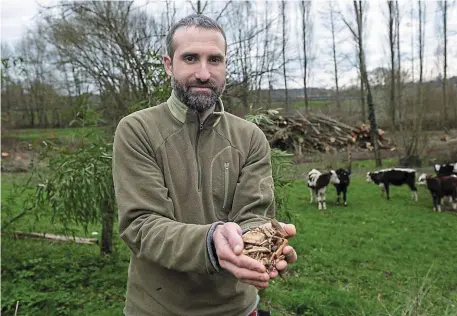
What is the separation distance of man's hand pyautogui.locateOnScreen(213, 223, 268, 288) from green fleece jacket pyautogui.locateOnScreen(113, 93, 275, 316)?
28cm

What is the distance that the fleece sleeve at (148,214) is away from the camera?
1607 millimetres

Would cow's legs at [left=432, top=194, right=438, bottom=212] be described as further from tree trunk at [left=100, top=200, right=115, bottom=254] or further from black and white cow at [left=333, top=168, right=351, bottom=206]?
tree trunk at [left=100, top=200, right=115, bottom=254]

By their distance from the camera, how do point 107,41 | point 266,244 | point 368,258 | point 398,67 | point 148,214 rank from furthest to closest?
point 398,67 < point 368,258 < point 107,41 < point 148,214 < point 266,244

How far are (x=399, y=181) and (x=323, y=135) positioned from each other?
1248cm

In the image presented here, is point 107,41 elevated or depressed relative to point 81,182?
elevated

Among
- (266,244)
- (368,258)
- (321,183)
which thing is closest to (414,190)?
(321,183)

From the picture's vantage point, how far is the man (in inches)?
72.9

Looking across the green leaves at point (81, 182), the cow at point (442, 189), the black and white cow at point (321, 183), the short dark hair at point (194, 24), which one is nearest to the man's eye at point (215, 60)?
the short dark hair at point (194, 24)

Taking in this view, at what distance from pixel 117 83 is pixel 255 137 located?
22.8 feet

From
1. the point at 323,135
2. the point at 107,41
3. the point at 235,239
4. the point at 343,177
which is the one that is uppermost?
the point at 107,41

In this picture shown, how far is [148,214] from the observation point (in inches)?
70.3

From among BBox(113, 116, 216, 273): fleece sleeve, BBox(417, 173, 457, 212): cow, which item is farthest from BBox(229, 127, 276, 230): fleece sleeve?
BBox(417, 173, 457, 212): cow

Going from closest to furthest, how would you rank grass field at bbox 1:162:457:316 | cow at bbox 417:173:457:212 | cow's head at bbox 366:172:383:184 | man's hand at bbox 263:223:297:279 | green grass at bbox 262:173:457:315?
man's hand at bbox 263:223:297:279, grass field at bbox 1:162:457:316, green grass at bbox 262:173:457:315, cow at bbox 417:173:457:212, cow's head at bbox 366:172:383:184

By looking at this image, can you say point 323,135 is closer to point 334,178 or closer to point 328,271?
point 334,178
